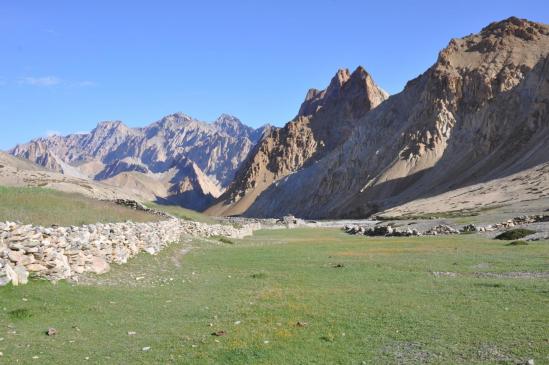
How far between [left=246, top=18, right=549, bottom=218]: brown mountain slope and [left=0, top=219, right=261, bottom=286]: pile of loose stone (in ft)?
331

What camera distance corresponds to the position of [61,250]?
21.2m

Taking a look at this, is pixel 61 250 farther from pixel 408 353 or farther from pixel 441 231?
pixel 441 231

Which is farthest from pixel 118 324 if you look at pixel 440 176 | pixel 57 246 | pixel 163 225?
pixel 440 176

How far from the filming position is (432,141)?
157 meters

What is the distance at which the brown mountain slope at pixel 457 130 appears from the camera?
131 metres

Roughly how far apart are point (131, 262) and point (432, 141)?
465ft

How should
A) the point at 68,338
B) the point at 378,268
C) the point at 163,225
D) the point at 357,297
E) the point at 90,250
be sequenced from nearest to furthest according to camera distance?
1. the point at 68,338
2. the point at 357,297
3. the point at 90,250
4. the point at 378,268
5. the point at 163,225

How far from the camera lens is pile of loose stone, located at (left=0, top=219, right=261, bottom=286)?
18906 mm

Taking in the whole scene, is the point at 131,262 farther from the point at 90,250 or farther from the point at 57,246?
the point at 57,246

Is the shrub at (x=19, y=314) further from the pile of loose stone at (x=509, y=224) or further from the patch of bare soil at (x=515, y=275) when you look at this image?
the pile of loose stone at (x=509, y=224)

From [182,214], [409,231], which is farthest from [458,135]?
[409,231]

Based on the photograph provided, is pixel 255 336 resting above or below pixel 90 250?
below

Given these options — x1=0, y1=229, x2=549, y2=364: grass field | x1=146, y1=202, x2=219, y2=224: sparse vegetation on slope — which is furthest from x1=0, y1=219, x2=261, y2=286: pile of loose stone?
x1=146, y1=202, x2=219, y2=224: sparse vegetation on slope

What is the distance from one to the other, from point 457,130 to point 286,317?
152 meters
